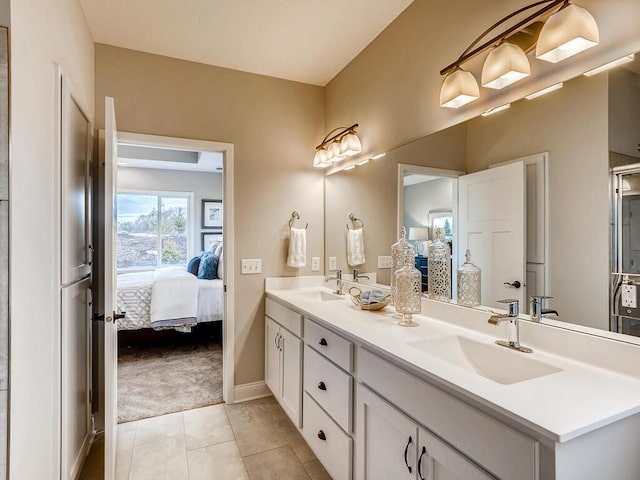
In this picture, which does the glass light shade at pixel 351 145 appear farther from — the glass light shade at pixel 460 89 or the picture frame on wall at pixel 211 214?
the picture frame on wall at pixel 211 214

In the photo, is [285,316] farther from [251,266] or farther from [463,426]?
[463,426]

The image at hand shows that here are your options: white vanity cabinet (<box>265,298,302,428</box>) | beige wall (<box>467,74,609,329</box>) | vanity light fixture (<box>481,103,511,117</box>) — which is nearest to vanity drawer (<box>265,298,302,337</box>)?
white vanity cabinet (<box>265,298,302,428</box>)

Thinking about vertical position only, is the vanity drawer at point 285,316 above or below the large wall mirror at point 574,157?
below

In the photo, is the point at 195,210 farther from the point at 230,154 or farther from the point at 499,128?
the point at 499,128

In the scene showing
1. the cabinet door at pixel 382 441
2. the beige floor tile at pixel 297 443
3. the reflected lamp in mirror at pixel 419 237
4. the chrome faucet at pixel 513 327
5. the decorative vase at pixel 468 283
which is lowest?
the beige floor tile at pixel 297 443

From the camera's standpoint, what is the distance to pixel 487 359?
134 centimetres

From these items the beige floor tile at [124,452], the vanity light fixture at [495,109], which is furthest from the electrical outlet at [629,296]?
the beige floor tile at [124,452]

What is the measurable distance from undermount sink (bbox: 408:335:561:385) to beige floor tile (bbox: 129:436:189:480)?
5.04ft

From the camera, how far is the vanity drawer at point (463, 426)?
2.66ft

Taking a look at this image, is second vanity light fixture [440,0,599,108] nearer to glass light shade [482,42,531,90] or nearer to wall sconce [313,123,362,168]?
glass light shade [482,42,531,90]

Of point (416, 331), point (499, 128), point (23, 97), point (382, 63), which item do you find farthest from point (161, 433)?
point (382, 63)

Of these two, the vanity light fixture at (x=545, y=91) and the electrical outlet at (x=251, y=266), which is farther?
the electrical outlet at (x=251, y=266)

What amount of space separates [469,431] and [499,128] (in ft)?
3.98

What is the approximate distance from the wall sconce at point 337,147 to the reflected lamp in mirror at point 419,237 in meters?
0.81
